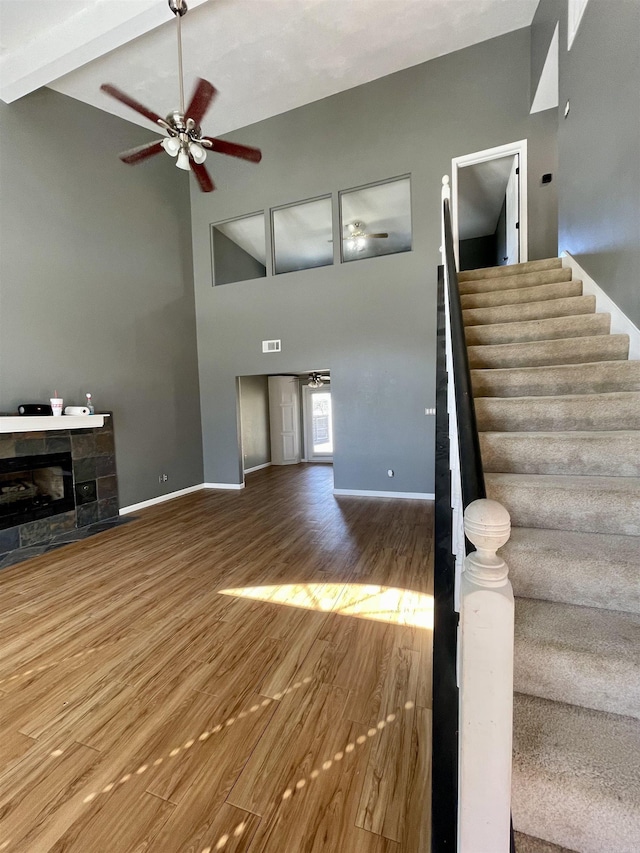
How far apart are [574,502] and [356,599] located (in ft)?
5.00

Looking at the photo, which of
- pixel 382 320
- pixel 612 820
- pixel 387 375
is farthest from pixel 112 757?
pixel 382 320

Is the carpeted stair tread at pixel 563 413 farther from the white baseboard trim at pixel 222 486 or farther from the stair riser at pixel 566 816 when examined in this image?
the white baseboard trim at pixel 222 486

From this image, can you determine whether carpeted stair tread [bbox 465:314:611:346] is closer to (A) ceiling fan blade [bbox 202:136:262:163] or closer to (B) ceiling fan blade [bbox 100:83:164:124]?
(A) ceiling fan blade [bbox 202:136:262:163]

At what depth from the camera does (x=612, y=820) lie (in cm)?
83

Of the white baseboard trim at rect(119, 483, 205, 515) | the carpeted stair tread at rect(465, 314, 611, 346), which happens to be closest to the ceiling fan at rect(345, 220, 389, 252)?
the carpeted stair tread at rect(465, 314, 611, 346)

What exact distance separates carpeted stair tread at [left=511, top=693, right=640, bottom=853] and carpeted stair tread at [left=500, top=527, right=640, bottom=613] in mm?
376

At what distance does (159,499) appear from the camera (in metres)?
5.29

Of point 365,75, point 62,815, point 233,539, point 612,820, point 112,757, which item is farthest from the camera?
point 365,75

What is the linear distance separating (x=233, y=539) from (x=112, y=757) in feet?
7.59

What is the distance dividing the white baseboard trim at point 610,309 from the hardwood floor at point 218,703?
2.09 metres

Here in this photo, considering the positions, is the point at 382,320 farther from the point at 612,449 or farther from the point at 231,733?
the point at 231,733

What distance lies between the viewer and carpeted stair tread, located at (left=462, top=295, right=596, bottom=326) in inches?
108

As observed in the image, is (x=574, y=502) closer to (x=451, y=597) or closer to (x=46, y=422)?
(x=451, y=597)

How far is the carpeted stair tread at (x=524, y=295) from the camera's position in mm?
2975
